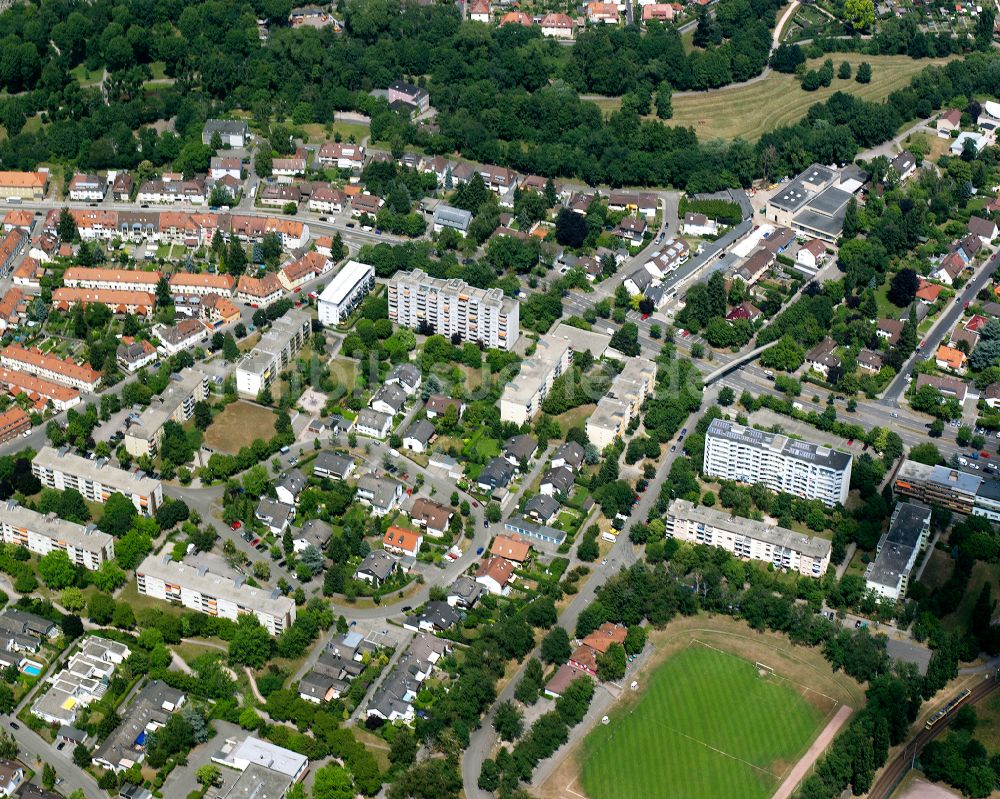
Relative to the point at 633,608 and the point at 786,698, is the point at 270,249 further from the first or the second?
the point at 786,698

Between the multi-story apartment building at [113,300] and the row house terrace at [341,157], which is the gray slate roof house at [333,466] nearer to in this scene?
the multi-story apartment building at [113,300]

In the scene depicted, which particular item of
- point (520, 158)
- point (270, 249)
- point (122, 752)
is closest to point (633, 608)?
point (122, 752)

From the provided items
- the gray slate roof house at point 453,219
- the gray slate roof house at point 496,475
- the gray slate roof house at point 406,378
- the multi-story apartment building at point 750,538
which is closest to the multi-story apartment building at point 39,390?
the gray slate roof house at point 406,378

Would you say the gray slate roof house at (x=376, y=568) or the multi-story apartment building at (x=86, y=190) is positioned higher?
the multi-story apartment building at (x=86, y=190)

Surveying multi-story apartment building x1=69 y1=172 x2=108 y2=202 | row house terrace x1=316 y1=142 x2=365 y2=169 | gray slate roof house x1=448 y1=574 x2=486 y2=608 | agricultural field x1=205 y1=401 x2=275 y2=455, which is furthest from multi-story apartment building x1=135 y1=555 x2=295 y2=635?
row house terrace x1=316 y1=142 x2=365 y2=169

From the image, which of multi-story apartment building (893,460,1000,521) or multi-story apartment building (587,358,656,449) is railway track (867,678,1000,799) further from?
multi-story apartment building (587,358,656,449)

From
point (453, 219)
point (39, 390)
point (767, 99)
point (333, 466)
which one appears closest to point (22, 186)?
point (39, 390)

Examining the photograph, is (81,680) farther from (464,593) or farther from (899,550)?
(899,550)
